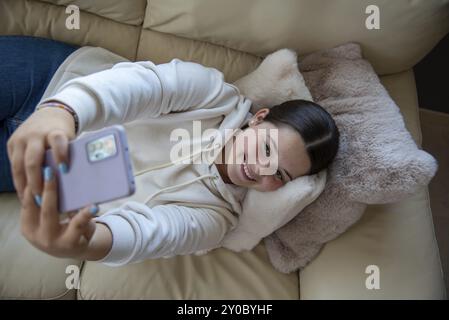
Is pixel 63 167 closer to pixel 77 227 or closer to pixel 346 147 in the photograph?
pixel 77 227

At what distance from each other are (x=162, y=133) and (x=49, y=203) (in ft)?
1.57

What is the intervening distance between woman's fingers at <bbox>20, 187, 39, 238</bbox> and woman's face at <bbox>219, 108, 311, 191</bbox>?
0.49m

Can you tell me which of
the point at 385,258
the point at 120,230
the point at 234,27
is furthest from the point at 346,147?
the point at 120,230

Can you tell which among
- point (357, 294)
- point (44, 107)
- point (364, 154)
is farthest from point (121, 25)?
point (357, 294)

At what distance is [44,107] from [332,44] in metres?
0.77

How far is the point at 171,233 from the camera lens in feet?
2.90

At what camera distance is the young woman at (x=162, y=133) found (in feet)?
2.57

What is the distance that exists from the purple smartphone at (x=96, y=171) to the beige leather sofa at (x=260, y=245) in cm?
52

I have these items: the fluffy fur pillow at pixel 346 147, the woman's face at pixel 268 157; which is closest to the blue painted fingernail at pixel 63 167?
the woman's face at pixel 268 157

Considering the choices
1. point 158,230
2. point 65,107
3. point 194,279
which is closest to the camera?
point 65,107

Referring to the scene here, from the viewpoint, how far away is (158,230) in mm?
862

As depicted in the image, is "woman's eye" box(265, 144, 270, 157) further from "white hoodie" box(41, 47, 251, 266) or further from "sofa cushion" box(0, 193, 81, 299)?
"sofa cushion" box(0, 193, 81, 299)
